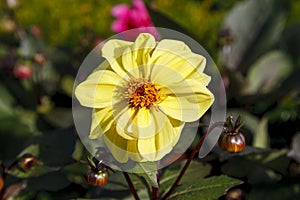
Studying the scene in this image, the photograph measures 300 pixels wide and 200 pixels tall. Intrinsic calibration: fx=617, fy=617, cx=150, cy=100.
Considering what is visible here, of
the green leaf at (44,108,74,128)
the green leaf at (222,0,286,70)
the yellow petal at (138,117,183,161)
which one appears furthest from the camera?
the green leaf at (222,0,286,70)

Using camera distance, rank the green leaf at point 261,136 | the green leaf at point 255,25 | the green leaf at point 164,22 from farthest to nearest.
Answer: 1. the green leaf at point 255,25
2. the green leaf at point 164,22
3. the green leaf at point 261,136

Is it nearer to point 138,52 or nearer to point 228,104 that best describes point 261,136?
point 228,104

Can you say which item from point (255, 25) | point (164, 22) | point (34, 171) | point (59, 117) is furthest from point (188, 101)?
point (255, 25)

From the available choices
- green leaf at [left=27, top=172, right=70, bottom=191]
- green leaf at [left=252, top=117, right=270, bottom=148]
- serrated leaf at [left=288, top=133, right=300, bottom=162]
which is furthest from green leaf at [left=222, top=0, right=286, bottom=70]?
green leaf at [left=27, top=172, right=70, bottom=191]

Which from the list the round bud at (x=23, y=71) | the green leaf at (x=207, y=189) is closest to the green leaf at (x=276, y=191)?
the green leaf at (x=207, y=189)

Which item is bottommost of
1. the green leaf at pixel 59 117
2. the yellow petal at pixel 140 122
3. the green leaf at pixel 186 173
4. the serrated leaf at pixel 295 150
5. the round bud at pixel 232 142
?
the green leaf at pixel 59 117

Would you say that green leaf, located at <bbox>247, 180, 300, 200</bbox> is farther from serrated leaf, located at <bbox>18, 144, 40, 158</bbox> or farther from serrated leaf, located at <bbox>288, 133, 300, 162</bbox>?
serrated leaf, located at <bbox>18, 144, 40, 158</bbox>

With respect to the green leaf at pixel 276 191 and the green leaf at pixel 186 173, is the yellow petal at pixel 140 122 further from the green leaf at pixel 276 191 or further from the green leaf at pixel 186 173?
the green leaf at pixel 276 191
